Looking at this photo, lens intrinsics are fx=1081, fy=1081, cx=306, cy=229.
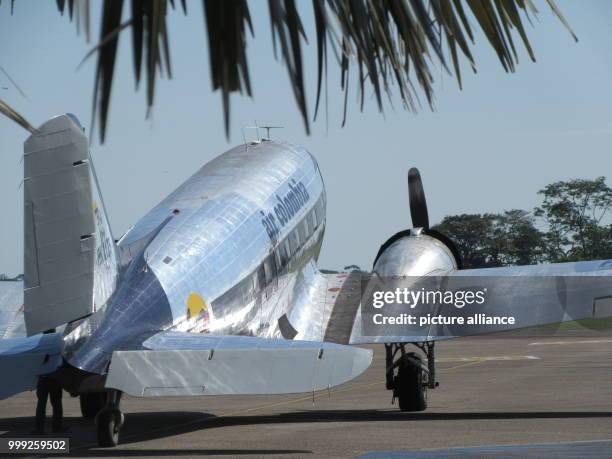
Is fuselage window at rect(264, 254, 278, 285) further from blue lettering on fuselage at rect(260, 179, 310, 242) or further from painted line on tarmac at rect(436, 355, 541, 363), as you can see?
painted line on tarmac at rect(436, 355, 541, 363)

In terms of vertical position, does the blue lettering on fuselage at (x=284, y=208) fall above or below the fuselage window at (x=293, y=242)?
above

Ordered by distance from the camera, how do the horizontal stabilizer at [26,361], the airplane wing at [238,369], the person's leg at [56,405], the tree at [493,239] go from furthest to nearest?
the tree at [493,239], the person's leg at [56,405], the horizontal stabilizer at [26,361], the airplane wing at [238,369]

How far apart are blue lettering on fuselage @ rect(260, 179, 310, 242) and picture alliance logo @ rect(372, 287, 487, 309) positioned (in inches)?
91.6

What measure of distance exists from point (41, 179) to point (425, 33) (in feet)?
27.2

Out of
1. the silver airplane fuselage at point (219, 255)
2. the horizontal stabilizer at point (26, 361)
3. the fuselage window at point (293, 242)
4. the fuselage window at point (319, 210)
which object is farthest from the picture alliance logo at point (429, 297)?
the horizontal stabilizer at point (26, 361)

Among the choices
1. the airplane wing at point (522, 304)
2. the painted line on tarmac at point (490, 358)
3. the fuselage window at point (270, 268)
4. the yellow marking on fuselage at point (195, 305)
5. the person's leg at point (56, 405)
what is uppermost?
the fuselage window at point (270, 268)

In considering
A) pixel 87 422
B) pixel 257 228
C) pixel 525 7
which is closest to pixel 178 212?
pixel 257 228

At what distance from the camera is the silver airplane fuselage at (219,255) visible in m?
13.6

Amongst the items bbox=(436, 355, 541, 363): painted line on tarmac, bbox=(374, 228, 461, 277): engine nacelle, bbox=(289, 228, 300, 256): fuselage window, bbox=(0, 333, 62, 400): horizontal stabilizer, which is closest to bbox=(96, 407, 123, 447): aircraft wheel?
bbox=(0, 333, 62, 400): horizontal stabilizer

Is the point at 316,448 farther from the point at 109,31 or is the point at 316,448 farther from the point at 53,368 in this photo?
the point at 109,31

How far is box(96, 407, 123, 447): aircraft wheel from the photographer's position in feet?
43.4

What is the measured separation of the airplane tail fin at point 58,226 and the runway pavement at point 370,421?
2294mm

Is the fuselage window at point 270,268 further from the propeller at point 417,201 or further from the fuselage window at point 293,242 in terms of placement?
the propeller at point 417,201

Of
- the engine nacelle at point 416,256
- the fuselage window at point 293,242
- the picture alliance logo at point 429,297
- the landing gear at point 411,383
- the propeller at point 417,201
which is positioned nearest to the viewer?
the landing gear at point 411,383
